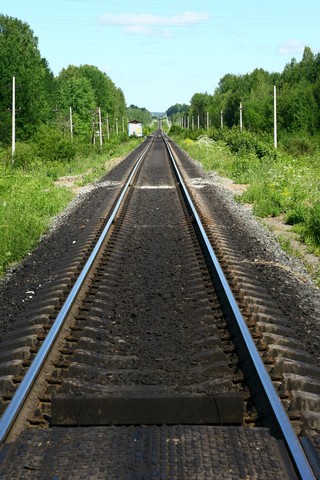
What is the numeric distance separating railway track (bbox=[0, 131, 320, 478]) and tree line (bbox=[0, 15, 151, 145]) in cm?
3106

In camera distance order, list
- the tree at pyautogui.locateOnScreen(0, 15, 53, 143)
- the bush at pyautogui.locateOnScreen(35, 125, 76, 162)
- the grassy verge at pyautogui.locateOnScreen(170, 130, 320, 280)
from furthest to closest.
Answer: the tree at pyautogui.locateOnScreen(0, 15, 53, 143) → the bush at pyautogui.locateOnScreen(35, 125, 76, 162) → the grassy verge at pyautogui.locateOnScreen(170, 130, 320, 280)

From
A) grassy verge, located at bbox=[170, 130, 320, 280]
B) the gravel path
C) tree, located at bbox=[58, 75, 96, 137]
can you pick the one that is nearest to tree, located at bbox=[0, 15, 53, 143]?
tree, located at bbox=[58, 75, 96, 137]

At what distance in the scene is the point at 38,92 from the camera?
6400 centimetres

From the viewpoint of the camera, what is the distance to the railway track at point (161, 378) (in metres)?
3.69

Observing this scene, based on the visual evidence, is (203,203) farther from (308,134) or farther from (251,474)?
(308,134)

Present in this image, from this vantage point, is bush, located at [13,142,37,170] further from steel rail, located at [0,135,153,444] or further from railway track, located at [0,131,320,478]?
steel rail, located at [0,135,153,444]

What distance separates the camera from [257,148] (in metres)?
29.8

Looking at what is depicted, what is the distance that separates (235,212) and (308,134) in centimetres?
4976

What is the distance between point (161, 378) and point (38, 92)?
6230 centimetres

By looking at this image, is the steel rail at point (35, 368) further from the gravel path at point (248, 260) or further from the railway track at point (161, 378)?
the gravel path at point (248, 260)

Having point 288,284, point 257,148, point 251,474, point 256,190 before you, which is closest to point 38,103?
point 257,148

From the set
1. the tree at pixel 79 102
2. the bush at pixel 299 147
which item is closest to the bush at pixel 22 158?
the bush at pixel 299 147

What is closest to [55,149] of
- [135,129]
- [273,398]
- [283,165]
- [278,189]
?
[283,165]

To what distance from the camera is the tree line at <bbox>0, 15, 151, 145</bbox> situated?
200 feet
